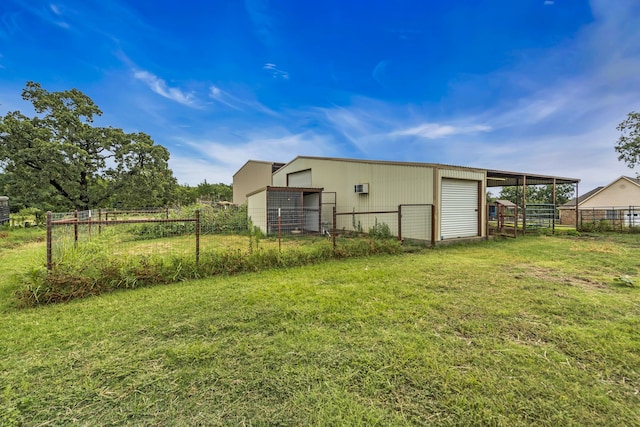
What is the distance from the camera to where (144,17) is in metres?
7.65

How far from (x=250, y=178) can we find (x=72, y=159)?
10.2 meters

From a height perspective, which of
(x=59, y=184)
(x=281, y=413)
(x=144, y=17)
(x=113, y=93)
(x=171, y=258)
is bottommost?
(x=281, y=413)

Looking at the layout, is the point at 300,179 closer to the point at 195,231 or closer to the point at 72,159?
the point at 195,231

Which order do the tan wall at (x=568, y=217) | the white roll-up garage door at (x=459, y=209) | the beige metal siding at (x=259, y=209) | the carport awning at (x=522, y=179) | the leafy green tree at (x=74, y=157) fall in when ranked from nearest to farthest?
the white roll-up garage door at (x=459, y=209)
the carport awning at (x=522, y=179)
the beige metal siding at (x=259, y=209)
the leafy green tree at (x=74, y=157)
the tan wall at (x=568, y=217)

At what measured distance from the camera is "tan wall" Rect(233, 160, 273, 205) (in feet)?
60.5

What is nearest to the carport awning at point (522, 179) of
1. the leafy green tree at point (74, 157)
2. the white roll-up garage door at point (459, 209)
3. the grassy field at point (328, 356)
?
the white roll-up garage door at point (459, 209)

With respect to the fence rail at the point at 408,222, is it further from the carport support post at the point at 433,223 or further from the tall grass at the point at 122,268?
the tall grass at the point at 122,268

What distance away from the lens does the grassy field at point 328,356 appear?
1633mm

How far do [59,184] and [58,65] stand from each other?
869 cm

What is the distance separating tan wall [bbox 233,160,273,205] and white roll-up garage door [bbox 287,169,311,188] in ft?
10.3

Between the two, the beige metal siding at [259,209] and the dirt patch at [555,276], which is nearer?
the dirt patch at [555,276]

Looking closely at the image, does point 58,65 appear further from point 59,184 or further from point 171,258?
point 171,258

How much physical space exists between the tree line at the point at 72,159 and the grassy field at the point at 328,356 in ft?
50.7

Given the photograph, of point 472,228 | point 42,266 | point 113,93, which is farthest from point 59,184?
point 472,228
